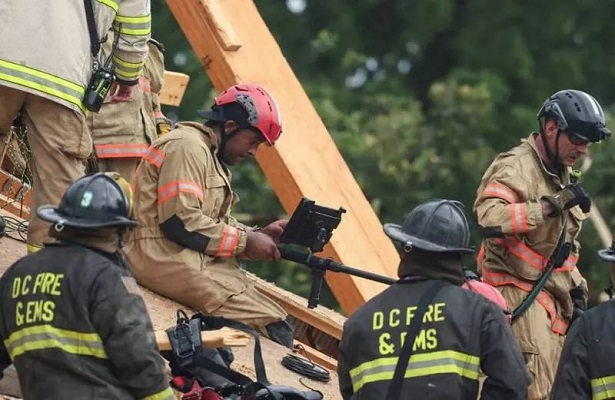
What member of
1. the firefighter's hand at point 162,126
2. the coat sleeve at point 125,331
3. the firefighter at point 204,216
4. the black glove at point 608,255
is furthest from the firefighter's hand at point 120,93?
the black glove at point 608,255

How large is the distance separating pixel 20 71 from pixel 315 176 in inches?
115

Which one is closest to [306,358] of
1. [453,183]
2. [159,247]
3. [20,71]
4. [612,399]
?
[159,247]

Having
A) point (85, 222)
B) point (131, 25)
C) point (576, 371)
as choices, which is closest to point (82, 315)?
point (85, 222)

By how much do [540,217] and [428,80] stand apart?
1372cm

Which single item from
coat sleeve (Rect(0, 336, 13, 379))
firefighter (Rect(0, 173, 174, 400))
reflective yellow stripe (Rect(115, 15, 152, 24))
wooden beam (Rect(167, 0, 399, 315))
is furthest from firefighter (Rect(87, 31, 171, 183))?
firefighter (Rect(0, 173, 174, 400))

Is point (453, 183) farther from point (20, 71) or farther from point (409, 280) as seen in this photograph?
point (409, 280)

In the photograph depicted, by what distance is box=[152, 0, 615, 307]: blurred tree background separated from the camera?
1783 centimetres

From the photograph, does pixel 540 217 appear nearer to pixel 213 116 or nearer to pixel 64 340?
pixel 213 116

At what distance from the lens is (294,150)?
11.0 meters

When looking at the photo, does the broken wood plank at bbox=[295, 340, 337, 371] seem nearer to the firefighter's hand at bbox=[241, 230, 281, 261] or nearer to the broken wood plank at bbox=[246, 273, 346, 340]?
the broken wood plank at bbox=[246, 273, 346, 340]

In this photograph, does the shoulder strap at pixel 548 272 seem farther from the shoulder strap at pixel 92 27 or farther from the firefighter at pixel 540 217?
the shoulder strap at pixel 92 27

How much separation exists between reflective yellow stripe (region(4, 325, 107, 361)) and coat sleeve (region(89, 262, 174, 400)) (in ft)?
0.11

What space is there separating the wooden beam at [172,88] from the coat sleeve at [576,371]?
16.7 feet

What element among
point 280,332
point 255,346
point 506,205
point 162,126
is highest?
point 506,205
